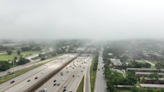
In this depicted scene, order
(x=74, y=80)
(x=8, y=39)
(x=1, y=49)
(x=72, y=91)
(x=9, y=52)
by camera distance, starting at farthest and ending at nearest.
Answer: (x=8, y=39) → (x=1, y=49) → (x=9, y=52) → (x=74, y=80) → (x=72, y=91)

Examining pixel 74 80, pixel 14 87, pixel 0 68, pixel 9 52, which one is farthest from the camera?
pixel 9 52

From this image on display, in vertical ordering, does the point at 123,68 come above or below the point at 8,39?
below

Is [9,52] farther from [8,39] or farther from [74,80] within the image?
[74,80]

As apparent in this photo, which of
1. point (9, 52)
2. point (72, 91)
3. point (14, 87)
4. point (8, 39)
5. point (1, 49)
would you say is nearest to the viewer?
point (72, 91)

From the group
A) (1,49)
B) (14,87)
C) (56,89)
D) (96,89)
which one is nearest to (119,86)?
(96,89)

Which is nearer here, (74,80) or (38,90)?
(38,90)

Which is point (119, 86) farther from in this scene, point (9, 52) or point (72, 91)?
point (9, 52)

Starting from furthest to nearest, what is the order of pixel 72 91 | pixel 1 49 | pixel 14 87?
pixel 1 49
pixel 14 87
pixel 72 91

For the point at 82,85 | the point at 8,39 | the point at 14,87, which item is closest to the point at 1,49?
the point at 8,39

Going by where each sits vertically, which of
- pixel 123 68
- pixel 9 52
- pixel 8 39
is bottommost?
pixel 123 68
